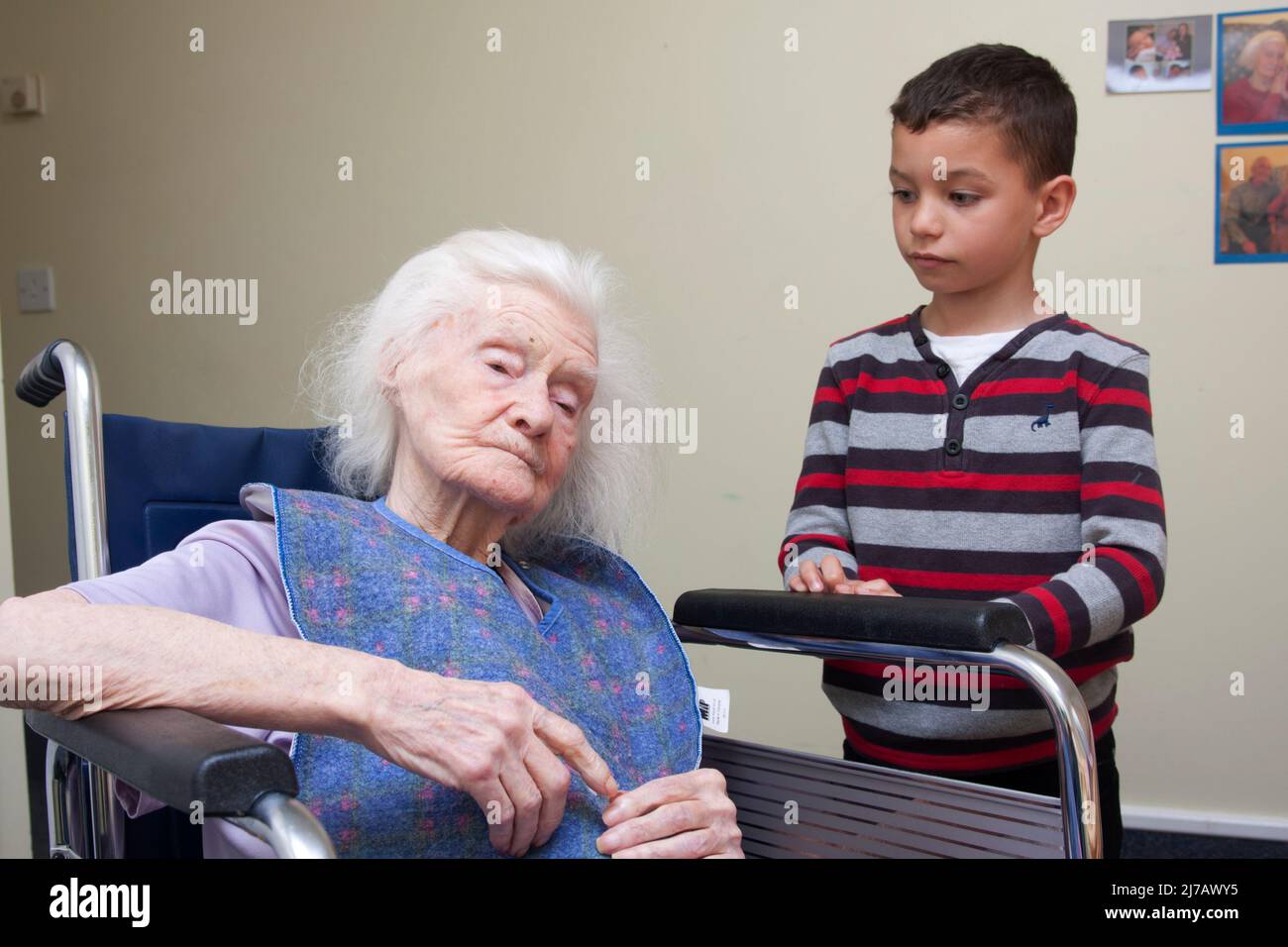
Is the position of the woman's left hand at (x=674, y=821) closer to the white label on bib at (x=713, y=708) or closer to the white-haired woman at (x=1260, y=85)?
the white label on bib at (x=713, y=708)

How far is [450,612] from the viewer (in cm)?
111

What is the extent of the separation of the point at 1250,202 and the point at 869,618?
1765 mm

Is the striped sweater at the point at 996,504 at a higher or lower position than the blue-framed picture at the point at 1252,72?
lower

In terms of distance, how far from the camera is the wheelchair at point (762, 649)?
108cm

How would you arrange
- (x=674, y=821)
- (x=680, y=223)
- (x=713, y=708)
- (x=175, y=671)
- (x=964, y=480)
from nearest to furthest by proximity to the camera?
1. (x=175, y=671)
2. (x=674, y=821)
3. (x=713, y=708)
4. (x=964, y=480)
5. (x=680, y=223)

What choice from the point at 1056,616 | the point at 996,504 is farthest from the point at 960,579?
the point at 1056,616

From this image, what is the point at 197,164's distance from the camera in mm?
3152

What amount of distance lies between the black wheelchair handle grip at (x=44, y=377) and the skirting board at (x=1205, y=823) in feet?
7.25

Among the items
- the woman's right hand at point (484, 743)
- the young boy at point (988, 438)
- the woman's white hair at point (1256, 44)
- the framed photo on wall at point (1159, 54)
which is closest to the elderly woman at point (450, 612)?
the woman's right hand at point (484, 743)

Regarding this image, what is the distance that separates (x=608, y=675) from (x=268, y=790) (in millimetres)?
586

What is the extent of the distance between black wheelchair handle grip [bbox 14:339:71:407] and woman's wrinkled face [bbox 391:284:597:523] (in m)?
0.34

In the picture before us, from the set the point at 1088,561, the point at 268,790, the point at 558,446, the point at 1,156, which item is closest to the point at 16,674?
the point at 268,790

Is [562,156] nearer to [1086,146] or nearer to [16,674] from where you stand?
[1086,146]

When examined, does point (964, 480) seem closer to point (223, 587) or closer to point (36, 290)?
point (223, 587)
